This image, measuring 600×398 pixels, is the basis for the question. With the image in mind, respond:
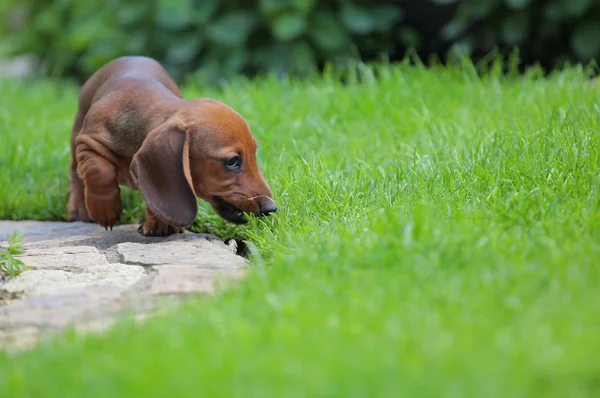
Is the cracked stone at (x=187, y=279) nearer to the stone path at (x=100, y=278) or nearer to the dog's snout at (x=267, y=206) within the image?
the stone path at (x=100, y=278)

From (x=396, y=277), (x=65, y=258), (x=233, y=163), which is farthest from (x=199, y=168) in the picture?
(x=396, y=277)

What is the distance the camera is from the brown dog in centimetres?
397

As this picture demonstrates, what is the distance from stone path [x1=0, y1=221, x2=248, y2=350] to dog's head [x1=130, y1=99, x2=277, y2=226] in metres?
0.20

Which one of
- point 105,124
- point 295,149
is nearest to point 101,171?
point 105,124

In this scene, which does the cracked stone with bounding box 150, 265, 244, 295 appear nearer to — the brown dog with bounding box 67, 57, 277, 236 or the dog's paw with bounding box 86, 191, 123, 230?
the brown dog with bounding box 67, 57, 277, 236

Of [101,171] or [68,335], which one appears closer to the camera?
[68,335]

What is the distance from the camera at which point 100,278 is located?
345 cm

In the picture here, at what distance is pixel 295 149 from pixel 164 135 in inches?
50.3

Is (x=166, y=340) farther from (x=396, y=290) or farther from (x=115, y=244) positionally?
(x=115, y=244)

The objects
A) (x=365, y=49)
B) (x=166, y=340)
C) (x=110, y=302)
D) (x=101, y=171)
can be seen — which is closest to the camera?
(x=166, y=340)

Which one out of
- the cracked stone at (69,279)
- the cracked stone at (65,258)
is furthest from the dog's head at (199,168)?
the cracked stone at (69,279)

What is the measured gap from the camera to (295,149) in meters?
5.11

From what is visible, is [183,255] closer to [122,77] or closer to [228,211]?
[228,211]

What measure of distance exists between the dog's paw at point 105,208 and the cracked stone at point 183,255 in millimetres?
435
